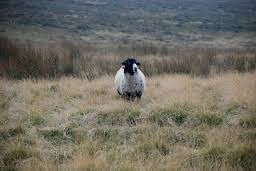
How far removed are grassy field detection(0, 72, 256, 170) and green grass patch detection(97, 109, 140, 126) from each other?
2 centimetres

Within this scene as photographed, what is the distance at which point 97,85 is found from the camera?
10.6 meters

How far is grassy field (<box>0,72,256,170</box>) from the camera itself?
498cm

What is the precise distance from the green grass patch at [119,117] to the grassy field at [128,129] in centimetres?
2

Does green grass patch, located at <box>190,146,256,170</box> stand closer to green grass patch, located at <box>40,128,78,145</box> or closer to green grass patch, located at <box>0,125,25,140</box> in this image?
green grass patch, located at <box>40,128,78,145</box>

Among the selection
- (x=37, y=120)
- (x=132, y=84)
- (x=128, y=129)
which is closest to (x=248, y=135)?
(x=128, y=129)

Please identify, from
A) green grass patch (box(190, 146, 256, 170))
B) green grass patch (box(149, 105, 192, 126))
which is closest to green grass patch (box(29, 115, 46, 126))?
green grass patch (box(149, 105, 192, 126))

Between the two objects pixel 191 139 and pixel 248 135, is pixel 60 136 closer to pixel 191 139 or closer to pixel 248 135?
pixel 191 139

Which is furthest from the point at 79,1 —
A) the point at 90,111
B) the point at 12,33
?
the point at 90,111

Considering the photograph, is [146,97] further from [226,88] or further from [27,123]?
[27,123]

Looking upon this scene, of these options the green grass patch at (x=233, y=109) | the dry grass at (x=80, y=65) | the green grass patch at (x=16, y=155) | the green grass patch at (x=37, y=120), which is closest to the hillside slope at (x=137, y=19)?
the dry grass at (x=80, y=65)

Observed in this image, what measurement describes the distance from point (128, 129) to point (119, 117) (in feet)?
2.32

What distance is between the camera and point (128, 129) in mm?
6555

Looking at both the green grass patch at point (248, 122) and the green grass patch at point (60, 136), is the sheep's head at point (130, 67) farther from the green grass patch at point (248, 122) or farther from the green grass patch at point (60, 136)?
the green grass patch at point (248, 122)

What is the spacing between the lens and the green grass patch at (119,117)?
7.03m
